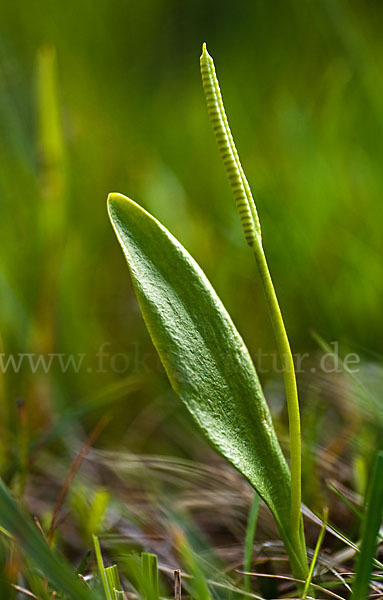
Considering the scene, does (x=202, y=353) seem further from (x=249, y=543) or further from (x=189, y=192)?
(x=189, y=192)

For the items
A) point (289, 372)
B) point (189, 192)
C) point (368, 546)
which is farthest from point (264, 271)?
point (189, 192)

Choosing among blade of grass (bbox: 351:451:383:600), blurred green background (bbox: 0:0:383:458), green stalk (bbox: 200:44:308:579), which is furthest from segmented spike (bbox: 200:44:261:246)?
blurred green background (bbox: 0:0:383:458)

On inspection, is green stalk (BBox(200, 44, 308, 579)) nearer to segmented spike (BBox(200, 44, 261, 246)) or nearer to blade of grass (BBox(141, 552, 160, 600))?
segmented spike (BBox(200, 44, 261, 246))

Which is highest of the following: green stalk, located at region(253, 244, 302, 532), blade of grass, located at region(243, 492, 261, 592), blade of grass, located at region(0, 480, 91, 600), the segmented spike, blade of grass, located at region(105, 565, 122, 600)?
the segmented spike

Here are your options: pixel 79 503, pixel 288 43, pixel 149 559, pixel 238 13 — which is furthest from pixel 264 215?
pixel 238 13

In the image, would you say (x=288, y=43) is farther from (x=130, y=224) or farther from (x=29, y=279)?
(x=130, y=224)

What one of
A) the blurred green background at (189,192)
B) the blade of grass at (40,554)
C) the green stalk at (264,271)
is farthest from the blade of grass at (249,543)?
the blurred green background at (189,192)
